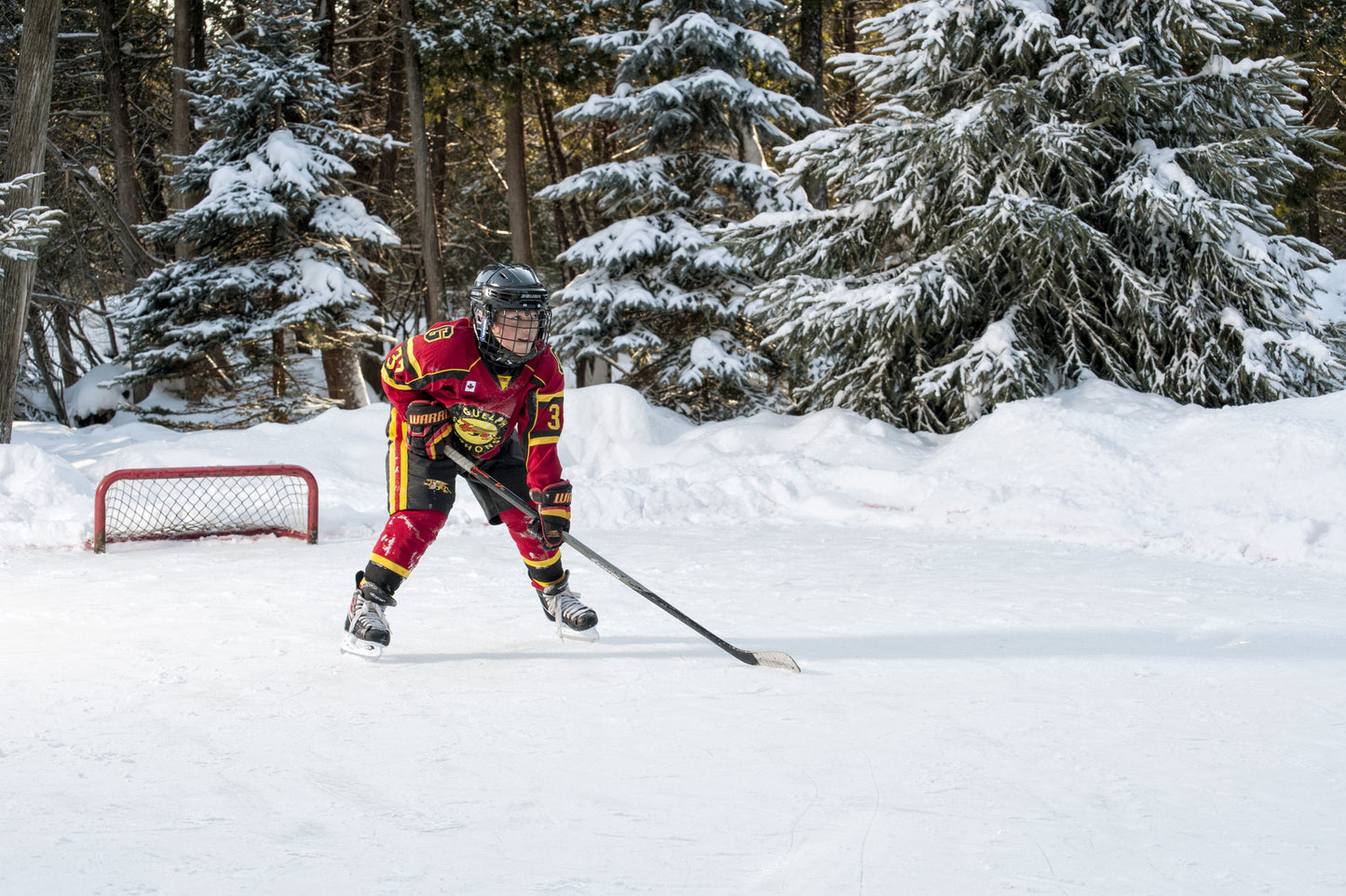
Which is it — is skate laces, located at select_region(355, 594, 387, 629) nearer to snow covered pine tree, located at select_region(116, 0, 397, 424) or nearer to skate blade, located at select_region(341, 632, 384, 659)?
skate blade, located at select_region(341, 632, 384, 659)

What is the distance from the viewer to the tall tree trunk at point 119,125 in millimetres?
13625

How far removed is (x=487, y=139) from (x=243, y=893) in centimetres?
2102

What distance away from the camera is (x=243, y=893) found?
1969mm

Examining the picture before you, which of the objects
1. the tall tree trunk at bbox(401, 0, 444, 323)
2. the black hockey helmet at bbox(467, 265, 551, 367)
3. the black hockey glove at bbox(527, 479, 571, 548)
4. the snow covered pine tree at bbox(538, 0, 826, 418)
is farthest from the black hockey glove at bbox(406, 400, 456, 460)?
the tall tree trunk at bbox(401, 0, 444, 323)

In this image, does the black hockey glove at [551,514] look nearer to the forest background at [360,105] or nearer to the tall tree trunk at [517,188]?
the forest background at [360,105]

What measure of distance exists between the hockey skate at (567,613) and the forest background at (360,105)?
698 centimetres

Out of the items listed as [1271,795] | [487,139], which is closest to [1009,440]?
[1271,795]

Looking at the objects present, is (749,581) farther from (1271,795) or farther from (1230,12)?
(1230,12)

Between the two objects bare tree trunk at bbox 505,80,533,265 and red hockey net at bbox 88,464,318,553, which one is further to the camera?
bare tree trunk at bbox 505,80,533,265

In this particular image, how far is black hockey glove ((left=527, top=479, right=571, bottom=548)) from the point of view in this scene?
153 inches

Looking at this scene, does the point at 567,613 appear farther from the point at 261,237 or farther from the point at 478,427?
the point at 261,237

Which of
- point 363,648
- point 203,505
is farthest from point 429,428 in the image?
point 203,505

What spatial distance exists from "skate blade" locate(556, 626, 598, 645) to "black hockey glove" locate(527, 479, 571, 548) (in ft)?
1.14

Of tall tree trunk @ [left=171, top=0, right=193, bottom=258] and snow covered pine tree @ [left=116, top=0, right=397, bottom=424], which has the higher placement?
tall tree trunk @ [left=171, top=0, right=193, bottom=258]
